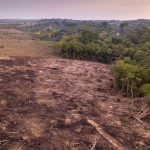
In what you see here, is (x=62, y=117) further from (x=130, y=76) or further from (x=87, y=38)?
(x=87, y=38)

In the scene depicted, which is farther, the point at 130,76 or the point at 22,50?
the point at 22,50

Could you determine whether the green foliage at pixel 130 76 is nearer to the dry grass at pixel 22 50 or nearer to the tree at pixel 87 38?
the tree at pixel 87 38

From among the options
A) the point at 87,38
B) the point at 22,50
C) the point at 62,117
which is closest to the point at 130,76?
the point at 62,117

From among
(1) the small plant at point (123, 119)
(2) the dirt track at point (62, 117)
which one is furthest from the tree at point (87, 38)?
(1) the small plant at point (123, 119)

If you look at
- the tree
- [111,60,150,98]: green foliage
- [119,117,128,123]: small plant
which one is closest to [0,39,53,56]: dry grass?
the tree

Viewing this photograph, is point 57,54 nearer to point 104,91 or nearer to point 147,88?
point 104,91

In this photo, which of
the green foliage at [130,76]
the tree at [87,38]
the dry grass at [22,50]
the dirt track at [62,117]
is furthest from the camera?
the tree at [87,38]

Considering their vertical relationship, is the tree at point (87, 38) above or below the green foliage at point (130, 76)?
above

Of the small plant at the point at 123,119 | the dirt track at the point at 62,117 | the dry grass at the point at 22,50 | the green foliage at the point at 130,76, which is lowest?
the small plant at the point at 123,119

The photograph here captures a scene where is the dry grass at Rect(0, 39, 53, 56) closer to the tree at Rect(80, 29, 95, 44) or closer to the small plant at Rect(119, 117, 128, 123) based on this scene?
the tree at Rect(80, 29, 95, 44)
